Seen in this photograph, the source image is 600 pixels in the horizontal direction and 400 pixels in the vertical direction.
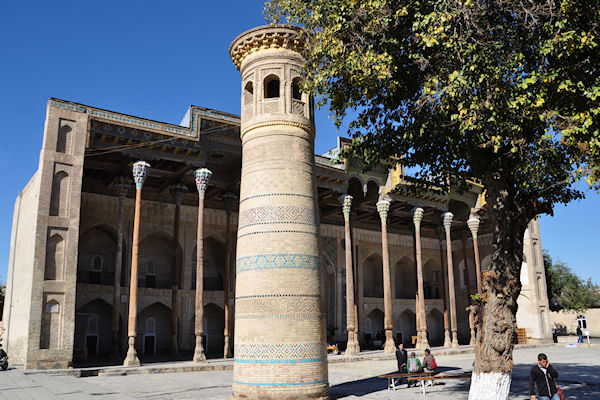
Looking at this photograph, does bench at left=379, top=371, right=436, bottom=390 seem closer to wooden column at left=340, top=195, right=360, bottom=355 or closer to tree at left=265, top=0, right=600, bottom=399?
tree at left=265, top=0, right=600, bottom=399

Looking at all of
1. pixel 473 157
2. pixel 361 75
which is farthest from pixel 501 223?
pixel 361 75

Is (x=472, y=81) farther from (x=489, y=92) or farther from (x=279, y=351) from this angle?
(x=279, y=351)

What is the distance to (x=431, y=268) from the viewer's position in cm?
3306

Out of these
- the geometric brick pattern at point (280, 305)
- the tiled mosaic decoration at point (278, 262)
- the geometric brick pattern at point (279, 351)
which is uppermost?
the tiled mosaic decoration at point (278, 262)

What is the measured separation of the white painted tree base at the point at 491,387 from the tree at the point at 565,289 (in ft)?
102

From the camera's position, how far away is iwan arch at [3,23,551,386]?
9898 mm

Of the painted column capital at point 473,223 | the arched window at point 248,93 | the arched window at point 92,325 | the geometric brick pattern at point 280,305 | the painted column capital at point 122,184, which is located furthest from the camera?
the painted column capital at point 473,223

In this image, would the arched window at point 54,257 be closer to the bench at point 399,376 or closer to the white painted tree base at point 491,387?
the bench at point 399,376

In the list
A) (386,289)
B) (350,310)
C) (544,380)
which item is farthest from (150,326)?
(544,380)

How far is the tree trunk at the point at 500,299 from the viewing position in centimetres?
744

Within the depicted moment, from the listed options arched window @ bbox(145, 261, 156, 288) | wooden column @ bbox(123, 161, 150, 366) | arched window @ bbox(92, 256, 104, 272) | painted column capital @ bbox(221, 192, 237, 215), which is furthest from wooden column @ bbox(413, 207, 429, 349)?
arched window @ bbox(92, 256, 104, 272)

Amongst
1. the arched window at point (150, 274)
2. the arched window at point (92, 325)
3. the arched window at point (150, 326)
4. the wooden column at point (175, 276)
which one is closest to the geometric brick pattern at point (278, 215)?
the wooden column at point (175, 276)

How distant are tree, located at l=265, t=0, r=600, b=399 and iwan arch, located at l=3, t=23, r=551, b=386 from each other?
179 centimetres

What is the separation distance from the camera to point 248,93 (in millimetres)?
10828
